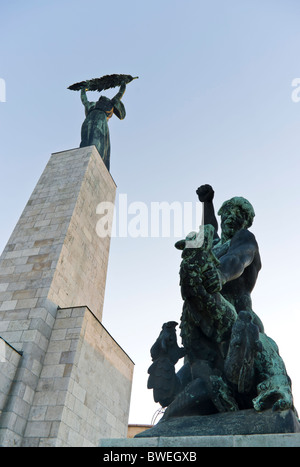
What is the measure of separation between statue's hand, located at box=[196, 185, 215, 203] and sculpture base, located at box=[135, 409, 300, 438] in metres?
2.47

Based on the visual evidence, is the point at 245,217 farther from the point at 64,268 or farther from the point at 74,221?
the point at 74,221

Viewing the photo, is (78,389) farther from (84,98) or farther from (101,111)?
(84,98)

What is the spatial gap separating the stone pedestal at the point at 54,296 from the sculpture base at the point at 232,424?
5.84 meters

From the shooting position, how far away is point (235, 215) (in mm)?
3760

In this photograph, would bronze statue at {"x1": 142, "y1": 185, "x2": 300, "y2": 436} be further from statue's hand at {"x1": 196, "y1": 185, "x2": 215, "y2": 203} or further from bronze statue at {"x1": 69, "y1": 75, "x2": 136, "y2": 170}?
bronze statue at {"x1": 69, "y1": 75, "x2": 136, "y2": 170}

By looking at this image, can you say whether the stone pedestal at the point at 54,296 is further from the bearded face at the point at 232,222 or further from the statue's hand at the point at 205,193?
the bearded face at the point at 232,222

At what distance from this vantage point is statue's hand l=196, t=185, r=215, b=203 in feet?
14.6

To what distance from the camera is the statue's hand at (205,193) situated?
4.46m

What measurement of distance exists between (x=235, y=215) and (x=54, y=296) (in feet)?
23.8

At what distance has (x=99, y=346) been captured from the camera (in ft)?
32.9

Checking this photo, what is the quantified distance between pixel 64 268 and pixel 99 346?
2.36m

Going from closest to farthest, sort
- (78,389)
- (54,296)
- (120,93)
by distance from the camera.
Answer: (78,389)
(54,296)
(120,93)

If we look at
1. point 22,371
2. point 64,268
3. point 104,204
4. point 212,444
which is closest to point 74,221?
point 64,268

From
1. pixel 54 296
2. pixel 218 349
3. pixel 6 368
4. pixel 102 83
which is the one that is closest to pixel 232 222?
pixel 218 349
